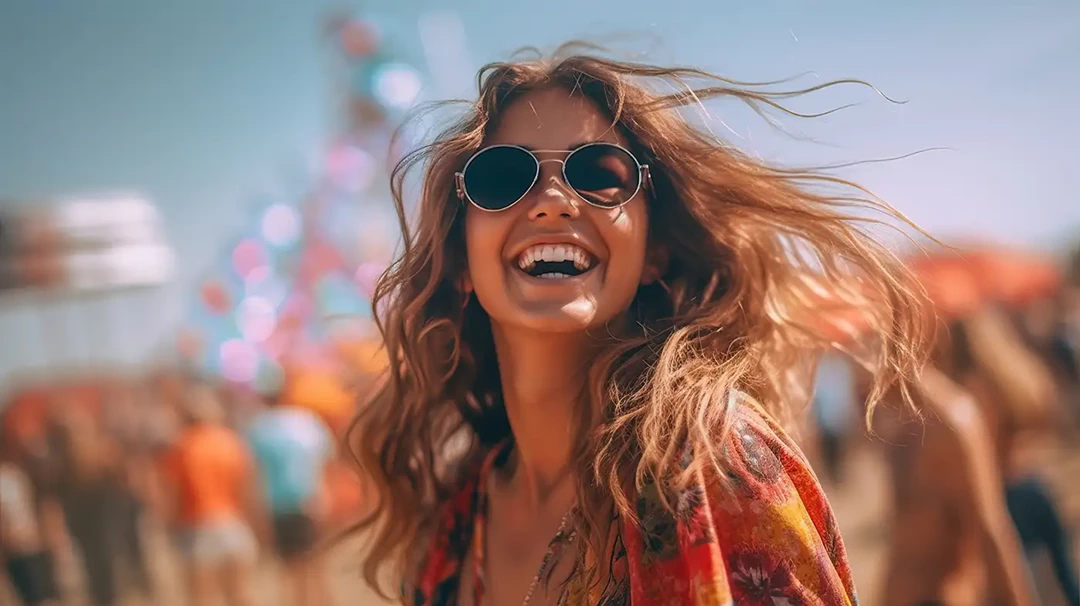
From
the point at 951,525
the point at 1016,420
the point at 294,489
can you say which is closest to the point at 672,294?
the point at 951,525

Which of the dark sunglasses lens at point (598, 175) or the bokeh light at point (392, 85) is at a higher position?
the bokeh light at point (392, 85)

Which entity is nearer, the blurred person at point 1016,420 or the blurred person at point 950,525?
the blurred person at point 950,525

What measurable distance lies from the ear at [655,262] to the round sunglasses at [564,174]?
174mm

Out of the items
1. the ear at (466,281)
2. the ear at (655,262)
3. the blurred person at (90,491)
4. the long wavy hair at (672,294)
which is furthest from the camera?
the blurred person at (90,491)

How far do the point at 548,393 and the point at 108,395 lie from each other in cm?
1378

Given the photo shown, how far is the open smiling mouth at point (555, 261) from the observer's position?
1504mm

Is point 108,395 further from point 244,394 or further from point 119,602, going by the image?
point 119,602

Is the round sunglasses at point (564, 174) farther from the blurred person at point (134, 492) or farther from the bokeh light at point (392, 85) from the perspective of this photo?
the bokeh light at point (392, 85)

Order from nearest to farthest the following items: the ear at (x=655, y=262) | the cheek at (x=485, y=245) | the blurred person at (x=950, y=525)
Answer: the cheek at (x=485, y=245) < the ear at (x=655, y=262) < the blurred person at (x=950, y=525)

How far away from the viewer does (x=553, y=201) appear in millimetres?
1492

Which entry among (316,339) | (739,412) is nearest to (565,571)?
(739,412)

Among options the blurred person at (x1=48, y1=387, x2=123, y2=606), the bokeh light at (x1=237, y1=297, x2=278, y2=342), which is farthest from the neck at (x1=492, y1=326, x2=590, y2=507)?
the bokeh light at (x1=237, y1=297, x2=278, y2=342)

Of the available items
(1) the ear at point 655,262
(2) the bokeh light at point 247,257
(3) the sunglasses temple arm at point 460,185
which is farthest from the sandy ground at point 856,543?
(3) the sunglasses temple arm at point 460,185

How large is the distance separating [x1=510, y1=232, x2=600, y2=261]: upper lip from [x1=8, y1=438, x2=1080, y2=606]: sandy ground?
4.03 metres
